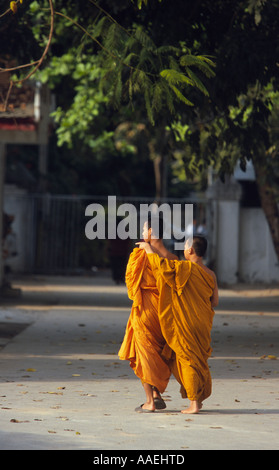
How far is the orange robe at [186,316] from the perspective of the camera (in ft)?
27.4

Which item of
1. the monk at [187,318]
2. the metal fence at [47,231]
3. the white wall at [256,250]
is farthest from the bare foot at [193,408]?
the metal fence at [47,231]

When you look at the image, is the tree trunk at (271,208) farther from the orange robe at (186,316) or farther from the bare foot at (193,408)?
the bare foot at (193,408)

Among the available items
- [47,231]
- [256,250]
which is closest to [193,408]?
[256,250]

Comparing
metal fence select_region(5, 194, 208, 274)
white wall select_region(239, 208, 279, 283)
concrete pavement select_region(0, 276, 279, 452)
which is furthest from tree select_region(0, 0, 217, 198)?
metal fence select_region(5, 194, 208, 274)

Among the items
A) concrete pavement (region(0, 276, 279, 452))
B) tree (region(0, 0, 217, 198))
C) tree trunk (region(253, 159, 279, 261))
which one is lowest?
concrete pavement (region(0, 276, 279, 452))

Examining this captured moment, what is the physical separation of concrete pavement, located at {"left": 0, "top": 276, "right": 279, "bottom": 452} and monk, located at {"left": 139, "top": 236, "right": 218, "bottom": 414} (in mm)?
287

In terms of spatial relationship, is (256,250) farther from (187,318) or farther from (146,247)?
(187,318)

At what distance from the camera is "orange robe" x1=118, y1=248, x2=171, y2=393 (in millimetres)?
8484

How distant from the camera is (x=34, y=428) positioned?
7465 millimetres

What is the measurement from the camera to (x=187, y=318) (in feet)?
27.7

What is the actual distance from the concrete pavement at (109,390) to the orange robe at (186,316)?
1.11 feet

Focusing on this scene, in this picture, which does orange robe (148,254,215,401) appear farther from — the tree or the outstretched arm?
the tree

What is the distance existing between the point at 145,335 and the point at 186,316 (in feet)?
1.24
